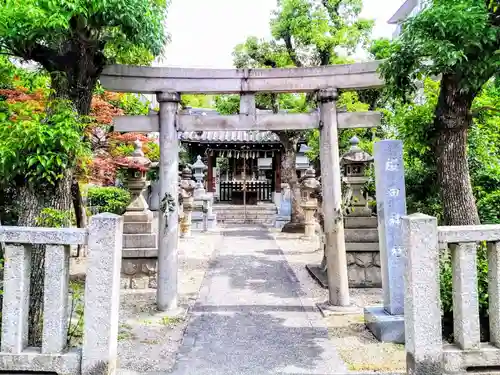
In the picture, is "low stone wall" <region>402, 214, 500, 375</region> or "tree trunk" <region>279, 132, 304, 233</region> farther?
"tree trunk" <region>279, 132, 304, 233</region>

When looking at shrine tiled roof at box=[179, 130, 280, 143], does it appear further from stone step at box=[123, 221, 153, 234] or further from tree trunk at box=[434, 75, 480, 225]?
tree trunk at box=[434, 75, 480, 225]

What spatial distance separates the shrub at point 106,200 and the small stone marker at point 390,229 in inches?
520

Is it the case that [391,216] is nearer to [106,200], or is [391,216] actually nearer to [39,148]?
[39,148]

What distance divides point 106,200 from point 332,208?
13.0 metres

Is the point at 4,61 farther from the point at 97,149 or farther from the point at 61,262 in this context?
the point at 97,149

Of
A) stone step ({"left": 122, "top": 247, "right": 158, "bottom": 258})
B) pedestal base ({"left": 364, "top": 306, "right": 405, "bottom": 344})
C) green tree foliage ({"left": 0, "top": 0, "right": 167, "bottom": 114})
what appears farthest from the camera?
stone step ({"left": 122, "top": 247, "right": 158, "bottom": 258})

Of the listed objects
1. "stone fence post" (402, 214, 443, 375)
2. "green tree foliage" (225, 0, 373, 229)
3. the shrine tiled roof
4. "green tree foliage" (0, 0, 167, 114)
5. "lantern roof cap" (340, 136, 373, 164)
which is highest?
"green tree foliage" (225, 0, 373, 229)

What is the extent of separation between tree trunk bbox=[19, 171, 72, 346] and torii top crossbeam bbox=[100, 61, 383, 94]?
2.70 m

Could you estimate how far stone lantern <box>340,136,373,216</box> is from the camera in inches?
338

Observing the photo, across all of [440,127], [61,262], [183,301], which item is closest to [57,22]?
[61,262]

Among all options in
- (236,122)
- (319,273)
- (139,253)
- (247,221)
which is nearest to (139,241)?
(139,253)

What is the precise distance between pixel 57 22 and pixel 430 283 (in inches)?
181

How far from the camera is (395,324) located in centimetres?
493

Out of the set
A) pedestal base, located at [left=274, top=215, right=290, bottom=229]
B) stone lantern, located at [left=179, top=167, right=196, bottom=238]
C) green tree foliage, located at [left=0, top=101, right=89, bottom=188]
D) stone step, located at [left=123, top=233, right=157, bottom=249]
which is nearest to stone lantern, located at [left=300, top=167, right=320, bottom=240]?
pedestal base, located at [left=274, top=215, right=290, bottom=229]
